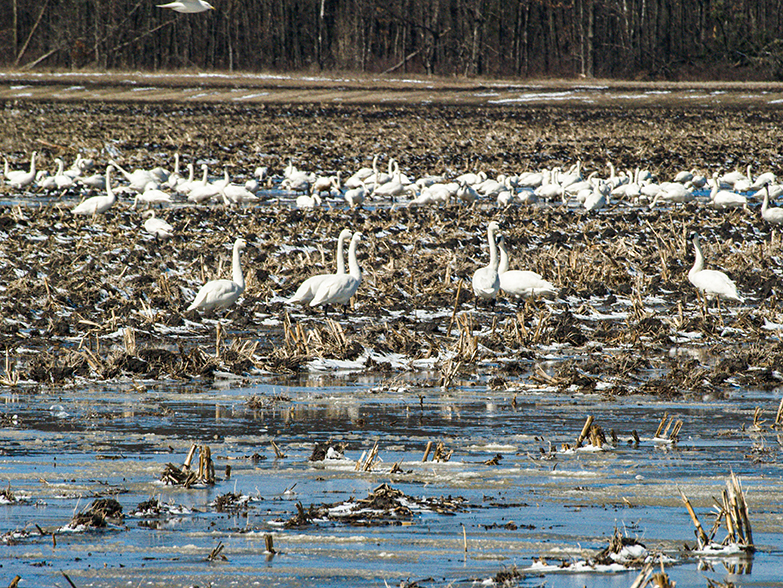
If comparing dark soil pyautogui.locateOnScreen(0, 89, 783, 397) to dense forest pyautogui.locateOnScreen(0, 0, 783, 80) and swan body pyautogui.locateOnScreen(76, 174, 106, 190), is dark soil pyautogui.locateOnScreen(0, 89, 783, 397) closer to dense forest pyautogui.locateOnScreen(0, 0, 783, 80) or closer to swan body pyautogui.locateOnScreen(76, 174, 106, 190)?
swan body pyautogui.locateOnScreen(76, 174, 106, 190)

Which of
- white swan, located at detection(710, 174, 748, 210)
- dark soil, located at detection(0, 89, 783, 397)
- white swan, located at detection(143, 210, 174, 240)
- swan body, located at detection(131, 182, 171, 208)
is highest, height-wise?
swan body, located at detection(131, 182, 171, 208)

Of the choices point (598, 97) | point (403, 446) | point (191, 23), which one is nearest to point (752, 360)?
point (403, 446)

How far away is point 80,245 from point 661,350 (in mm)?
8403

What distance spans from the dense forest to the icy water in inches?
2638

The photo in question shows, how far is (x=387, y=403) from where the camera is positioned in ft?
28.7

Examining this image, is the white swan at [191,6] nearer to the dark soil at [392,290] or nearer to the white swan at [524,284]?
the dark soil at [392,290]

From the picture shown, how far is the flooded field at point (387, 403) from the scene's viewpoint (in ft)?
16.7

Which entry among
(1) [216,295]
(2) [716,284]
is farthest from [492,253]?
(1) [216,295]

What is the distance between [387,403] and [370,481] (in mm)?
2412

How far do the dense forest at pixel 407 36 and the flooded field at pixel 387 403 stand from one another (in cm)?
5511

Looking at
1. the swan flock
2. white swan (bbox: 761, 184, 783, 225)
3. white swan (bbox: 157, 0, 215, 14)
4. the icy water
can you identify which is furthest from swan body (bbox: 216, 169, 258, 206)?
the icy water

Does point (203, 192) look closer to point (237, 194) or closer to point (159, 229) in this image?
point (237, 194)

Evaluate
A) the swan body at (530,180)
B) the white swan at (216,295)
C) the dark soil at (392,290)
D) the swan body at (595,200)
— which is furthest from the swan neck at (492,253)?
the swan body at (530,180)

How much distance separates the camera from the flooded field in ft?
16.7
